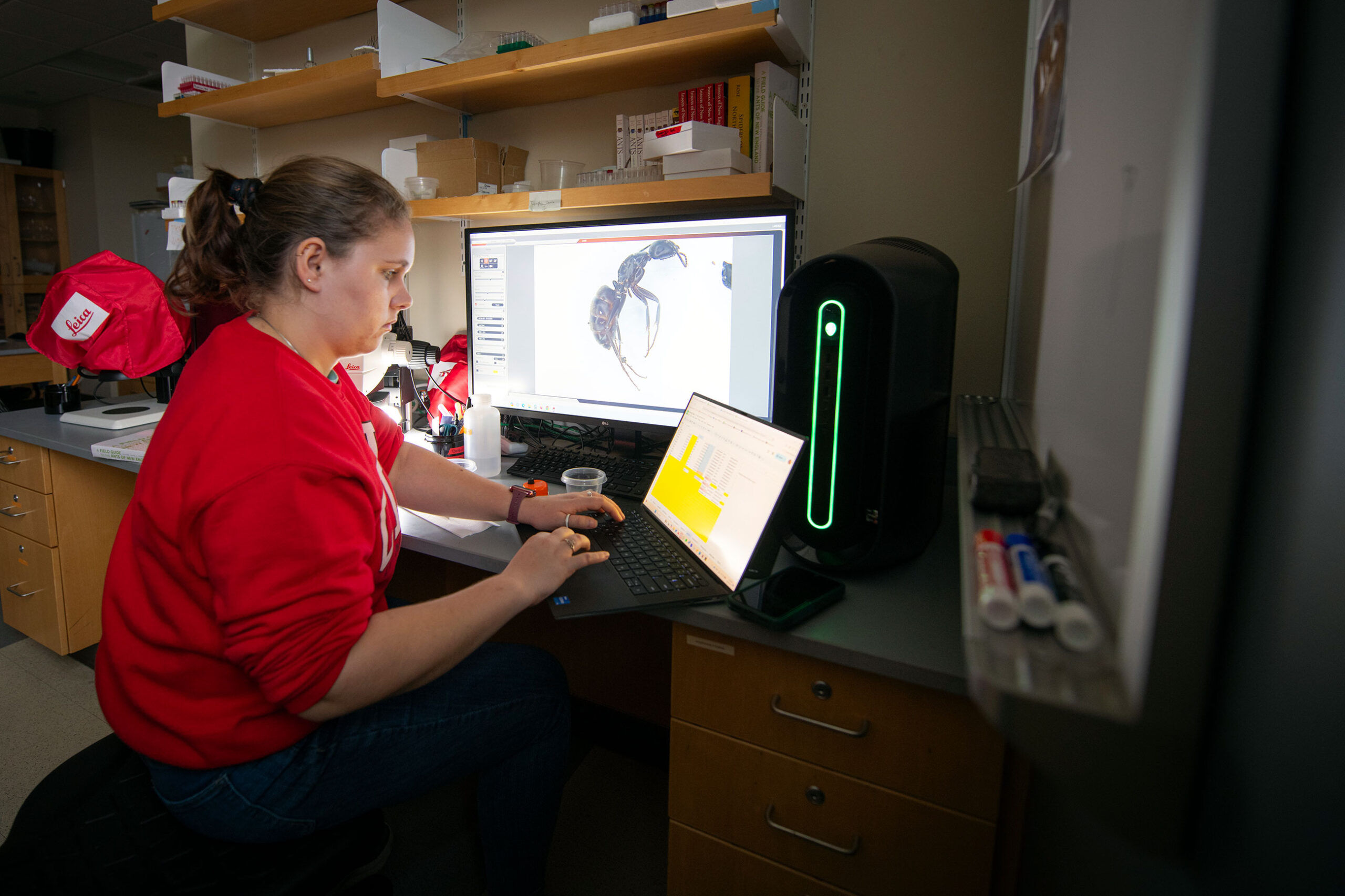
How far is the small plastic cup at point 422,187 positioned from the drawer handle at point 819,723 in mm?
1512

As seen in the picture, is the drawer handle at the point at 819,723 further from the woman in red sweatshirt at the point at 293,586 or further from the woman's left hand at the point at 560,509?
the woman's left hand at the point at 560,509

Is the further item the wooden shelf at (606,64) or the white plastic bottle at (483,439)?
the white plastic bottle at (483,439)

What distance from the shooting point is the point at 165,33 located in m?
4.70

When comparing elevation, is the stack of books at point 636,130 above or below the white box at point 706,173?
above

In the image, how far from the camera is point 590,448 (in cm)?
167

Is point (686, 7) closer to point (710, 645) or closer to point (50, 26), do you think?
point (710, 645)

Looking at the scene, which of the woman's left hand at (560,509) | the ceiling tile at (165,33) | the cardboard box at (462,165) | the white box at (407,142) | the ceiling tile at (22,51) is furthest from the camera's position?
the ceiling tile at (22,51)

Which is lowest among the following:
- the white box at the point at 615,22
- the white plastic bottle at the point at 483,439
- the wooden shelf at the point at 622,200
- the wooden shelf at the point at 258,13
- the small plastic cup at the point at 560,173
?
the white plastic bottle at the point at 483,439

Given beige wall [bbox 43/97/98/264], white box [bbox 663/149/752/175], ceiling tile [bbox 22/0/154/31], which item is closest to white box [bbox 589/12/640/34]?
white box [bbox 663/149/752/175]

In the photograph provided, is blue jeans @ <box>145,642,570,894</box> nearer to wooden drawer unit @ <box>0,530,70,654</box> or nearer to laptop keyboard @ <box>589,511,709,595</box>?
laptop keyboard @ <box>589,511,709,595</box>

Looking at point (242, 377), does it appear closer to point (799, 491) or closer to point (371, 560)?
point (371, 560)

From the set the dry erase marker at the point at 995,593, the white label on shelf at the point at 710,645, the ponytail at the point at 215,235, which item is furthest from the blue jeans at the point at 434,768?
the dry erase marker at the point at 995,593

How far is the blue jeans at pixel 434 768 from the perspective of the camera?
2.89 feet

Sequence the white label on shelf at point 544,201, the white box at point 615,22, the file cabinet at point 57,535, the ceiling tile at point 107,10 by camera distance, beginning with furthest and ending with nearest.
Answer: the ceiling tile at point 107,10, the file cabinet at point 57,535, the white label on shelf at point 544,201, the white box at point 615,22
